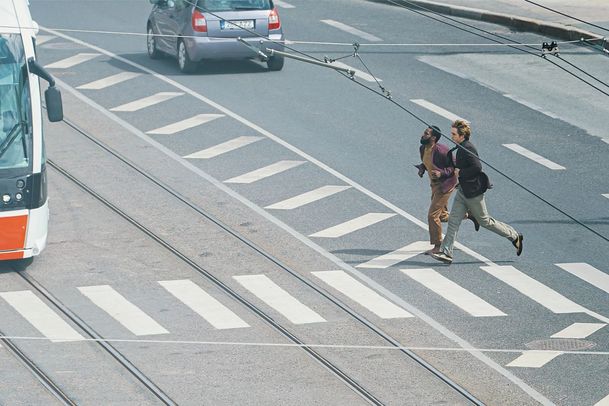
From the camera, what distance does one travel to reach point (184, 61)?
1121 inches

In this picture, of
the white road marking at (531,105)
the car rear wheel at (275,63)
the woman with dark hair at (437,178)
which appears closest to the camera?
the woman with dark hair at (437,178)

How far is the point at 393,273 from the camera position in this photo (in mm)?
18109

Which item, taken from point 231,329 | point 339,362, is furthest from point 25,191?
point 339,362

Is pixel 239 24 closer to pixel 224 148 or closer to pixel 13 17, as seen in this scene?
pixel 224 148

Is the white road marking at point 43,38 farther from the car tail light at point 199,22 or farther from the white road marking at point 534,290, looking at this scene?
the white road marking at point 534,290

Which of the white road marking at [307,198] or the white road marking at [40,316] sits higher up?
the white road marking at [40,316]

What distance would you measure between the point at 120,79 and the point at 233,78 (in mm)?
2001

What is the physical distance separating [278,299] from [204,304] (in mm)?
817

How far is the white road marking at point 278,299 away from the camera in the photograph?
16.5 m

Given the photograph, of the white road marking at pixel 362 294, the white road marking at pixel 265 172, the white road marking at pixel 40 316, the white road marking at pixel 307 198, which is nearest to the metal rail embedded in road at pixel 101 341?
the white road marking at pixel 40 316

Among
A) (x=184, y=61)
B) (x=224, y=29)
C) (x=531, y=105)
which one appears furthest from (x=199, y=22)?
(x=531, y=105)

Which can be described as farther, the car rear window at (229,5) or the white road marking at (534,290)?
the car rear window at (229,5)

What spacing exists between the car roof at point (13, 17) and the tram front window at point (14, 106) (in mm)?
98

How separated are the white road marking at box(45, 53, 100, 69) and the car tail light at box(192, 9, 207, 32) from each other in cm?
279
